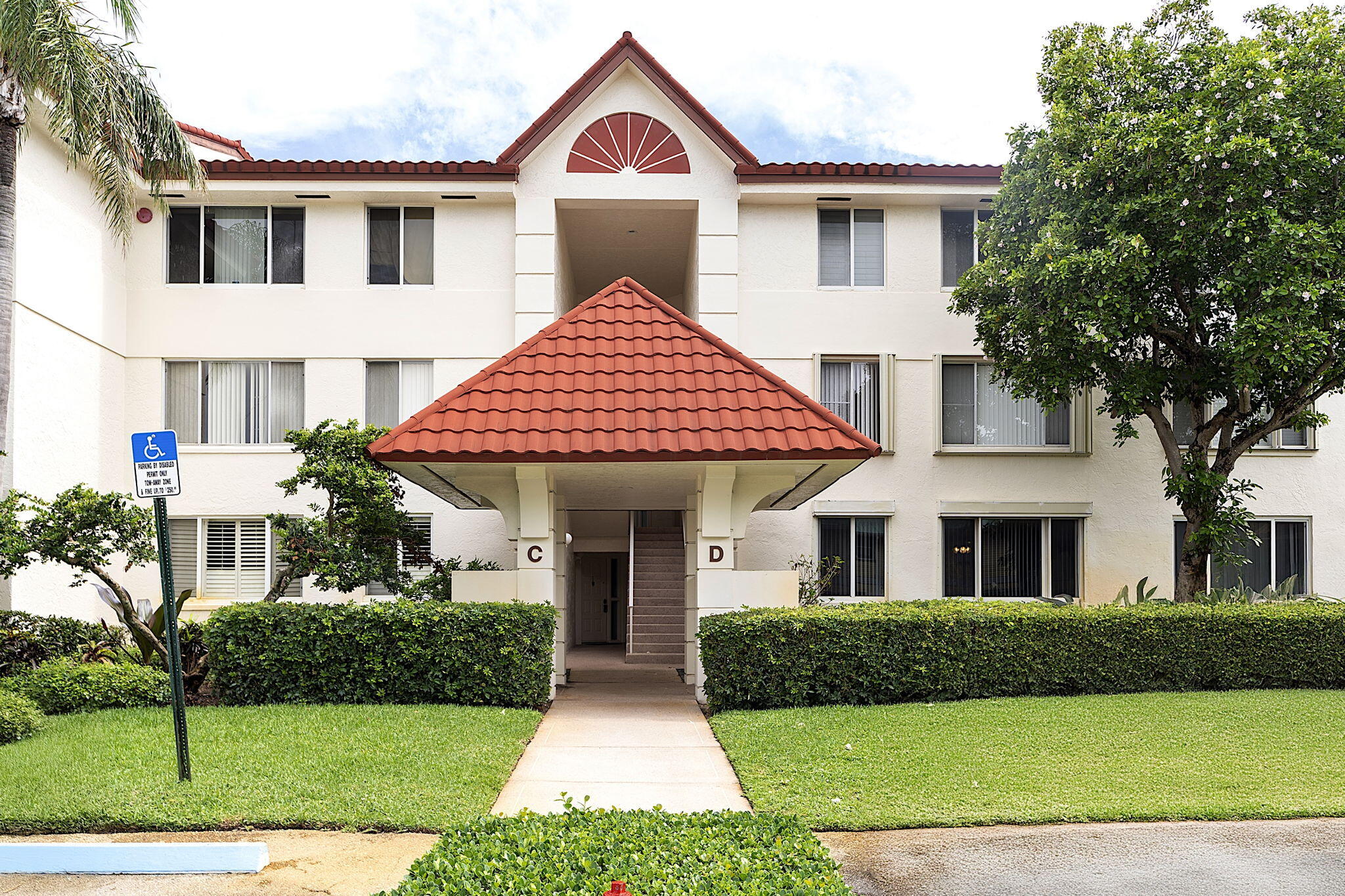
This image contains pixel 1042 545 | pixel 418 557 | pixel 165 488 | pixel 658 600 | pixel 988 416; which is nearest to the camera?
pixel 165 488

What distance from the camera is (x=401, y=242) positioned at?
64.2ft

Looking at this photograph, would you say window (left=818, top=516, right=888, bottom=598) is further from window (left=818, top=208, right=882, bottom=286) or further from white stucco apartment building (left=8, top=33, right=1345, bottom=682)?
window (left=818, top=208, right=882, bottom=286)

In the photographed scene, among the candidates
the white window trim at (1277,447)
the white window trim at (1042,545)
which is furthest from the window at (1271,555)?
the white window trim at (1042,545)

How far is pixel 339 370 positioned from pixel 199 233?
3.69m

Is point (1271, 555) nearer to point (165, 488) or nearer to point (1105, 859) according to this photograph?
point (1105, 859)

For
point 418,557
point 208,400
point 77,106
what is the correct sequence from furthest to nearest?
1. point 208,400
2. point 418,557
3. point 77,106

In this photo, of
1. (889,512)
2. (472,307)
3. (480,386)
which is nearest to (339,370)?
(472,307)

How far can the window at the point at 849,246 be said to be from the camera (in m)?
19.7

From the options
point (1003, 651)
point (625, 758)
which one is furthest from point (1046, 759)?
point (625, 758)

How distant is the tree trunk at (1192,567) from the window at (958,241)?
6.07 m

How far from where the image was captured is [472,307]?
19344 mm

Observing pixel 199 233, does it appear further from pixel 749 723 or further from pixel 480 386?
pixel 749 723

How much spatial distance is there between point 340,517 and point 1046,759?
9.89 metres

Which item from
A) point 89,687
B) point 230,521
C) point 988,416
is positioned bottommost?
point 89,687
